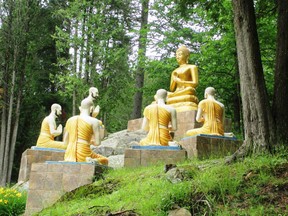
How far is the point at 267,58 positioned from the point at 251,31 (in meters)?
9.64

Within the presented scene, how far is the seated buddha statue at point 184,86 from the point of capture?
1471 cm

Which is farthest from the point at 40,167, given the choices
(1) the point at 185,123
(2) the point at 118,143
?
(2) the point at 118,143

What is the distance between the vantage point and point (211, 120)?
36.3 feet

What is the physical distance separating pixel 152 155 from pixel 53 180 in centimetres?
218

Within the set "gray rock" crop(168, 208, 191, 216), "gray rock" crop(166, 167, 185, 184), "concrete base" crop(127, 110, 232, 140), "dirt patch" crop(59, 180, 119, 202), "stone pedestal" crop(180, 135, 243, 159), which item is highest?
"concrete base" crop(127, 110, 232, 140)

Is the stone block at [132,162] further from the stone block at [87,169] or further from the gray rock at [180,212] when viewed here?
the gray rock at [180,212]

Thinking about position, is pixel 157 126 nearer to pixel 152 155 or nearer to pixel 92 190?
pixel 152 155

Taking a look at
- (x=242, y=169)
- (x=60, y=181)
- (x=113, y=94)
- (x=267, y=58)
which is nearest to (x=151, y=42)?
(x=113, y=94)

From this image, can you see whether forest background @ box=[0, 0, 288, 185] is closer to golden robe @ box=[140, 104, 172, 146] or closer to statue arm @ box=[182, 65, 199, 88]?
statue arm @ box=[182, 65, 199, 88]

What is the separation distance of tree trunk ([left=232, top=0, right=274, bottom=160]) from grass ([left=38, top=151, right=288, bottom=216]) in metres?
0.35

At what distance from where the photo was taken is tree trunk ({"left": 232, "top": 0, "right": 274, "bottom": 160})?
24.3 ft

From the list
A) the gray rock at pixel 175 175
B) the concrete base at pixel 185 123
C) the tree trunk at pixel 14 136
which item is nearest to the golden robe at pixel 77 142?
the gray rock at pixel 175 175

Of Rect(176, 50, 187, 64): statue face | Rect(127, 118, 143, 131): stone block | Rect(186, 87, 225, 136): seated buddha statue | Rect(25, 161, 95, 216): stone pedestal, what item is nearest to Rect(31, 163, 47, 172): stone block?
Rect(25, 161, 95, 216): stone pedestal

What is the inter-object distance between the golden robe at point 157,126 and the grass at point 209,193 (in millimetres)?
2638
